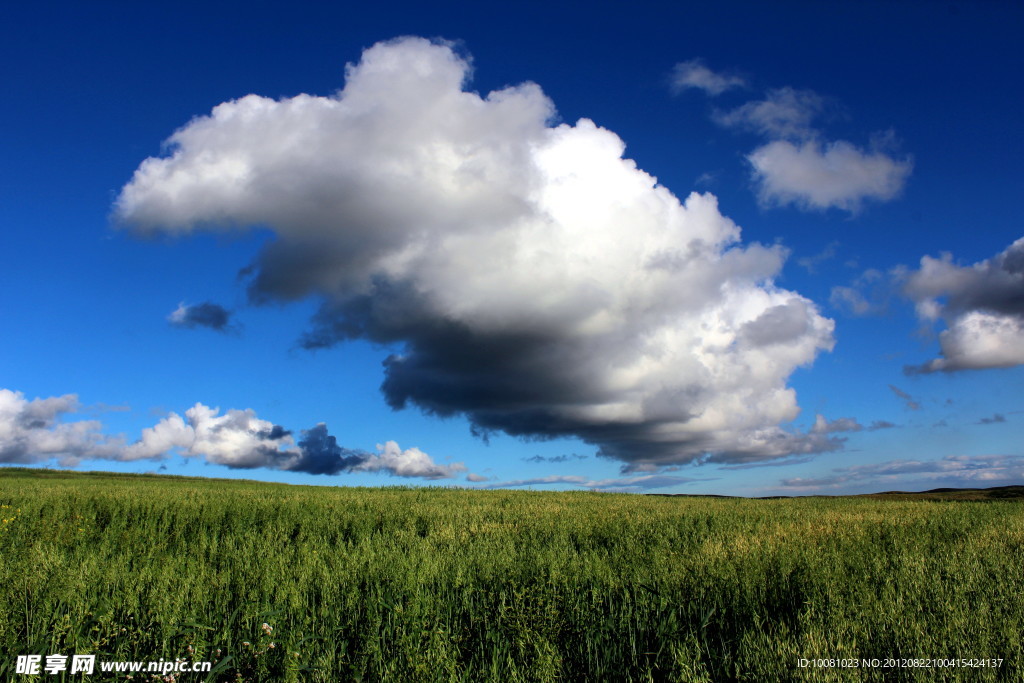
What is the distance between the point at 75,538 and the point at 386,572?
7.64 metres

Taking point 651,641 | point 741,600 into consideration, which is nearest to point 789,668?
point 651,641

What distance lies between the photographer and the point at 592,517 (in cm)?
1111

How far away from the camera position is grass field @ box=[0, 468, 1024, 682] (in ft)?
13.8

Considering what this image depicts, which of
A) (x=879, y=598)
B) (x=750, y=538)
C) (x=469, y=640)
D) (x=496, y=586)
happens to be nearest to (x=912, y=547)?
(x=750, y=538)

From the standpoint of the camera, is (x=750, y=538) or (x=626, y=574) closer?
(x=626, y=574)

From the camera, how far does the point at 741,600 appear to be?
5.39 m

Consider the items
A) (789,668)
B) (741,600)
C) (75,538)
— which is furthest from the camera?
(75,538)

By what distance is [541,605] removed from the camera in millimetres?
5199

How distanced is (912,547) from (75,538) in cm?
1412

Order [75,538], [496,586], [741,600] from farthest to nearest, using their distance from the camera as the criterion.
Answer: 1. [75,538]
2. [496,586]
3. [741,600]

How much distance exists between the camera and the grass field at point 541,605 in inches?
165

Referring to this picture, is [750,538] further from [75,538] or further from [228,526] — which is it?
[75,538]

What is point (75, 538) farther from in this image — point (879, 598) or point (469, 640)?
point (879, 598)

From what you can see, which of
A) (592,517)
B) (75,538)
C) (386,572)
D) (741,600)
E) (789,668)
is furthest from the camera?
(592,517)
